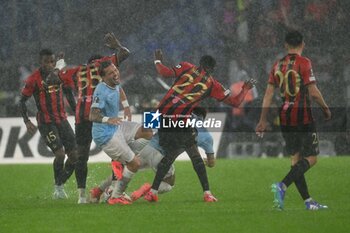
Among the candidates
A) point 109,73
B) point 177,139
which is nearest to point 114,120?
point 109,73

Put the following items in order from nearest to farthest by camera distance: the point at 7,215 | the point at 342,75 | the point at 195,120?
the point at 7,215 < the point at 195,120 < the point at 342,75

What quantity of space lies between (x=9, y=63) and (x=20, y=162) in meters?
5.15

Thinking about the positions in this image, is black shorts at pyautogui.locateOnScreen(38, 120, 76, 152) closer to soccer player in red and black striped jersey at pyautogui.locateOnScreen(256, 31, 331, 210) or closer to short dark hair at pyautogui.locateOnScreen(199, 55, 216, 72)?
short dark hair at pyautogui.locateOnScreen(199, 55, 216, 72)

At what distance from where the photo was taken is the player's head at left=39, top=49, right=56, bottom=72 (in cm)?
1675

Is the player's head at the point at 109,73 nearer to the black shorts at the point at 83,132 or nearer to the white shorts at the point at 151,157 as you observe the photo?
the black shorts at the point at 83,132

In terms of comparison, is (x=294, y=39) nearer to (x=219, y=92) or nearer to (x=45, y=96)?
(x=219, y=92)

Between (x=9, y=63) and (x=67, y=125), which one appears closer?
(x=67, y=125)

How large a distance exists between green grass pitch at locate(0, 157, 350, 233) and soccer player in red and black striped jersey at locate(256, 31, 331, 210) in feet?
1.70

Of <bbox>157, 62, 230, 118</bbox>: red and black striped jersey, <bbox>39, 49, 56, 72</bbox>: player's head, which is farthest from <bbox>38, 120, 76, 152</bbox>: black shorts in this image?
<bbox>157, 62, 230, 118</bbox>: red and black striped jersey

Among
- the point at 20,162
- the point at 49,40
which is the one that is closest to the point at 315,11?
the point at 49,40

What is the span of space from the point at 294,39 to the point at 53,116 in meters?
5.37

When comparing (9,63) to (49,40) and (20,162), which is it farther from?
(20,162)

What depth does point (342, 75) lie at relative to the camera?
27953 millimetres

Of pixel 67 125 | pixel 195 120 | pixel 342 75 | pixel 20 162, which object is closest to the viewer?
pixel 195 120
